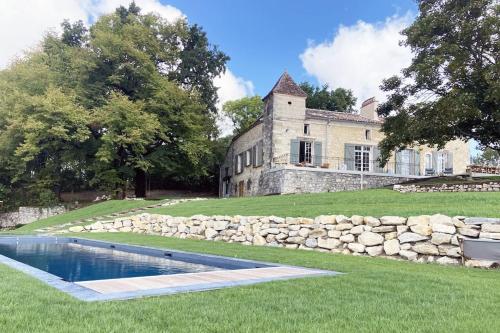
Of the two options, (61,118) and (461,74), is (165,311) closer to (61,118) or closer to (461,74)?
(461,74)

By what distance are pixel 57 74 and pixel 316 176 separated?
63.2 ft

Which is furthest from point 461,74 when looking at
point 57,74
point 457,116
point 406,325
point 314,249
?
point 57,74

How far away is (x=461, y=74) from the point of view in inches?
667

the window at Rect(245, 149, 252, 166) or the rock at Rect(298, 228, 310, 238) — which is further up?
the window at Rect(245, 149, 252, 166)

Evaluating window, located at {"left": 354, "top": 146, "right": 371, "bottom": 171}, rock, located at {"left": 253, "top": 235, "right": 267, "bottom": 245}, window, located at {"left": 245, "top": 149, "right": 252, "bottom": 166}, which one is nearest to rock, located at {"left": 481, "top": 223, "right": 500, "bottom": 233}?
rock, located at {"left": 253, "top": 235, "right": 267, "bottom": 245}

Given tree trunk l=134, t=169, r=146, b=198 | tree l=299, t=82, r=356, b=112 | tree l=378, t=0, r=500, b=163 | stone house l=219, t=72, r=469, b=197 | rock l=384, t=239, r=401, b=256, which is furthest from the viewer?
Answer: tree l=299, t=82, r=356, b=112

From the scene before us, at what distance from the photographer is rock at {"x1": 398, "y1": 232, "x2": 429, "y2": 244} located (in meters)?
8.35

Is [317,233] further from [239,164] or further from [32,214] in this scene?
[32,214]

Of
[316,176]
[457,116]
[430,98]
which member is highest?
[430,98]

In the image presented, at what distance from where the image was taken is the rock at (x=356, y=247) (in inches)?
363

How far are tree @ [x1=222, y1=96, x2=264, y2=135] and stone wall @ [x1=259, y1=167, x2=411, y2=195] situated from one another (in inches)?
681

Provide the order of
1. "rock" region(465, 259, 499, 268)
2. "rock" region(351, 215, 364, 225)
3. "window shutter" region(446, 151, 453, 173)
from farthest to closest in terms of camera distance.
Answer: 1. "window shutter" region(446, 151, 453, 173)
2. "rock" region(351, 215, 364, 225)
3. "rock" region(465, 259, 499, 268)

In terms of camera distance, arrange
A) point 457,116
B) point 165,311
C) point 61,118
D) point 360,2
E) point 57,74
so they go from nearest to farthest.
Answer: point 165,311 → point 457,116 → point 360,2 → point 61,118 → point 57,74

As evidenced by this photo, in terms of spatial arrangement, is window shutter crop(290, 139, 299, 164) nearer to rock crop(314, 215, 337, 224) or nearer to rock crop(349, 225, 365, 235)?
rock crop(314, 215, 337, 224)
